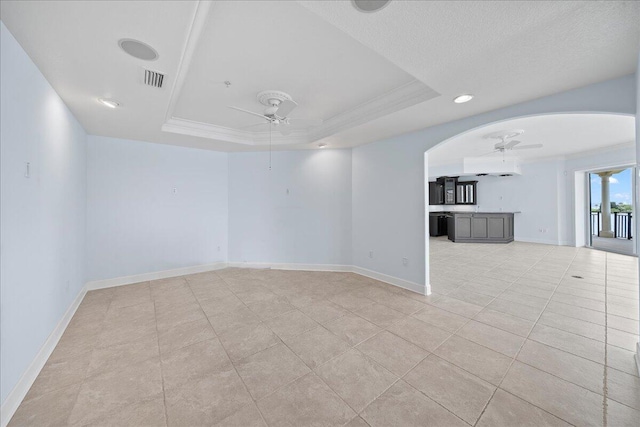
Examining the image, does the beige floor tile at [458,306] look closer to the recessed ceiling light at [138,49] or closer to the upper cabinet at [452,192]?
the recessed ceiling light at [138,49]

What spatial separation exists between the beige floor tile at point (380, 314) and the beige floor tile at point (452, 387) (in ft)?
2.32

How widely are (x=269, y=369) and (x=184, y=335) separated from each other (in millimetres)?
1128

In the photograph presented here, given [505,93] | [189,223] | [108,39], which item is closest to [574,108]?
[505,93]

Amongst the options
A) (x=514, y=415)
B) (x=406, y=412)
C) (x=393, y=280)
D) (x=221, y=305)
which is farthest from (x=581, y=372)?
(x=221, y=305)

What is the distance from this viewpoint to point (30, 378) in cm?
180

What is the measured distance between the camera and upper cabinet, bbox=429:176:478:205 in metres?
9.46

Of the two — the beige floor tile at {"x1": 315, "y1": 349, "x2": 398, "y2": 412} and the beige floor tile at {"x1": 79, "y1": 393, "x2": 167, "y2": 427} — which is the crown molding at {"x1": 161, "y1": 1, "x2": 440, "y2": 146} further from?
the beige floor tile at {"x1": 315, "y1": 349, "x2": 398, "y2": 412}

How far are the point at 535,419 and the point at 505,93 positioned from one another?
2782 millimetres

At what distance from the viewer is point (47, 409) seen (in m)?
1.57

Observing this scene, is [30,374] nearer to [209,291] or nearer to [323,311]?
[209,291]

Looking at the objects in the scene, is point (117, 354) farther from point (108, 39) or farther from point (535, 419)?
point (535, 419)

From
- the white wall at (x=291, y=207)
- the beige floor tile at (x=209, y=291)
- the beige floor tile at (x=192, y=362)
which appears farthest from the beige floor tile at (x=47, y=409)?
the white wall at (x=291, y=207)

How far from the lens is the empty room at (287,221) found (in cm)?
155

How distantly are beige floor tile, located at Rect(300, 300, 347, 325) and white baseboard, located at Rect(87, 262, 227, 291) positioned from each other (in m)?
2.80
